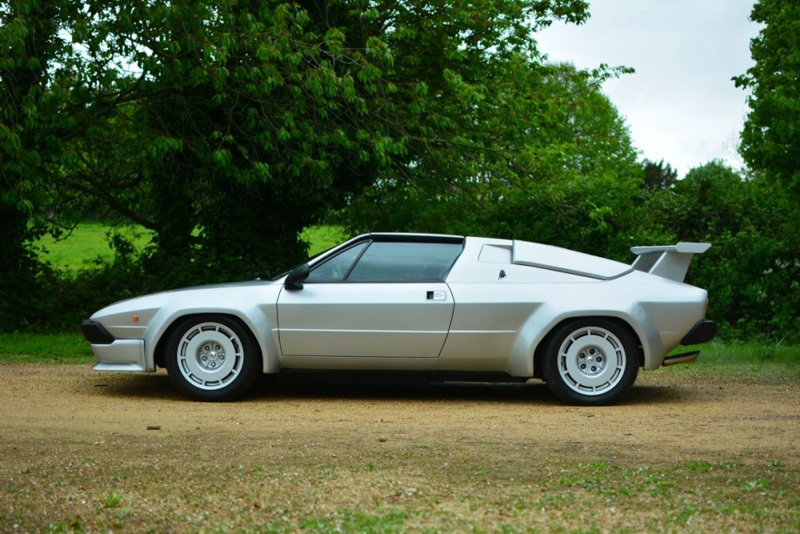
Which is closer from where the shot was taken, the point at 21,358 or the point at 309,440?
the point at 309,440

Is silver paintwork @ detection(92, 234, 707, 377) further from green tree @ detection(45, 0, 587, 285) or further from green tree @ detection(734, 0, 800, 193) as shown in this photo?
green tree @ detection(45, 0, 587, 285)

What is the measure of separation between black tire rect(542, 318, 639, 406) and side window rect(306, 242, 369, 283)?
1.84 m

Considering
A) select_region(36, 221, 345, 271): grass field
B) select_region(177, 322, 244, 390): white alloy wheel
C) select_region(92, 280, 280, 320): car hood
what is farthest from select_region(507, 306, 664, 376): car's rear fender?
select_region(36, 221, 345, 271): grass field

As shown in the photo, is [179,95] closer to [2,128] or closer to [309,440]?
[2,128]

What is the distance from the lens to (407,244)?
9.74 m

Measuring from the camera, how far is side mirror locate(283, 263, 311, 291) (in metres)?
9.36

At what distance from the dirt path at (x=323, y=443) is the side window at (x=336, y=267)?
1.09 meters

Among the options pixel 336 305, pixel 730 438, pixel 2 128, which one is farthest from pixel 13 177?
pixel 730 438

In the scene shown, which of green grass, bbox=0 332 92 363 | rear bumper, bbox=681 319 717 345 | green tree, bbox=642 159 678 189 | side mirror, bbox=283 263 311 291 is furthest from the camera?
green tree, bbox=642 159 678 189

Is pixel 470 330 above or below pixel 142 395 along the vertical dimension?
above

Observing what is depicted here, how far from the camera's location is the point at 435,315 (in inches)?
368

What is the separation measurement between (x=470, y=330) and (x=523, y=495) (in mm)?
3621

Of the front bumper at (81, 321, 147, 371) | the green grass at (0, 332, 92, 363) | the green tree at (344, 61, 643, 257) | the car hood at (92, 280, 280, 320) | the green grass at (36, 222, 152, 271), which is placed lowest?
the green grass at (0, 332, 92, 363)

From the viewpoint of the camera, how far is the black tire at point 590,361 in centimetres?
930
